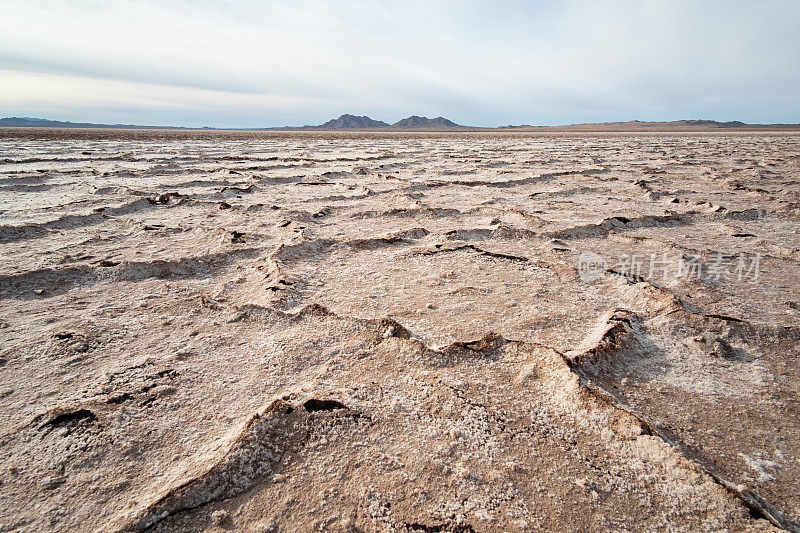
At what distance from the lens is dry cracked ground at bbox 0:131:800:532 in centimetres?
77

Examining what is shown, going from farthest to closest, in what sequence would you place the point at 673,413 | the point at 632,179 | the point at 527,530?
the point at 632,179, the point at 673,413, the point at 527,530

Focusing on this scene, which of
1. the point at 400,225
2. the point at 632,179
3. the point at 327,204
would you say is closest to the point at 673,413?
the point at 400,225

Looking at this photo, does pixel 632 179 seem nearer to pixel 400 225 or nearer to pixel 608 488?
pixel 400 225

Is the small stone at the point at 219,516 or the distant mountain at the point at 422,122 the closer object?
the small stone at the point at 219,516

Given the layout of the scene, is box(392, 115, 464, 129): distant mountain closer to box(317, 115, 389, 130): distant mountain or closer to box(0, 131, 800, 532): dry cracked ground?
box(317, 115, 389, 130): distant mountain

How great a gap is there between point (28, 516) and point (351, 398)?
2.03 ft

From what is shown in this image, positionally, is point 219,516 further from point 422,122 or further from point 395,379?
point 422,122

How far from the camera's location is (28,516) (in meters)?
0.73

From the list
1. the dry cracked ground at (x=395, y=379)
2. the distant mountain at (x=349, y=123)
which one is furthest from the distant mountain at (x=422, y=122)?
the dry cracked ground at (x=395, y=379)

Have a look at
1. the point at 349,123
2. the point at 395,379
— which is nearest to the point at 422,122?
the point at 349,123

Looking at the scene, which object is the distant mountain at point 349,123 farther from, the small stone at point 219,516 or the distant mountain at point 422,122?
the small stone at point 219,516

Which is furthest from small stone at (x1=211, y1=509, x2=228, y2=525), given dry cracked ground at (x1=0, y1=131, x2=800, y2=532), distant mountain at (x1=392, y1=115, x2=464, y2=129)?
distant mountain at (x1=392, y1=115, x2=464, y2=129)

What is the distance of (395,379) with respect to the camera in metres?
1.10

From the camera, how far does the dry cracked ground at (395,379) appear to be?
0.77 m
